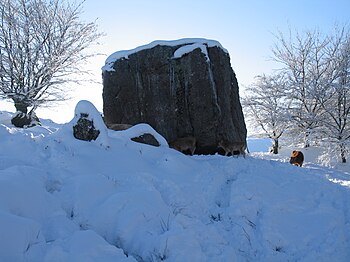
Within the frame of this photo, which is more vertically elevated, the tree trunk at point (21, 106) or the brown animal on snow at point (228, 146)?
the tree trunk at point (21, 106)

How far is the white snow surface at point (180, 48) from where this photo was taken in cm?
940

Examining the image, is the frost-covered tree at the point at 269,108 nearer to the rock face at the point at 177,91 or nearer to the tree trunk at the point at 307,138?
the tree trunk at the point at 307,138

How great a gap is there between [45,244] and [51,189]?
1289mm

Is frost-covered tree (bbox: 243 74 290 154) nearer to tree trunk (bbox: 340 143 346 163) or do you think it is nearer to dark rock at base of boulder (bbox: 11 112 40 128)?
tree trunk (bbox: 340 143 346 163)

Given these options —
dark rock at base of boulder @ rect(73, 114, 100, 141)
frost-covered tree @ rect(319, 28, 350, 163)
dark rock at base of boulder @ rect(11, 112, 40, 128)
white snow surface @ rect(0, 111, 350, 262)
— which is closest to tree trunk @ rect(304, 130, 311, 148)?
frost-covered tree @ rect(319, 28, 350, 163)

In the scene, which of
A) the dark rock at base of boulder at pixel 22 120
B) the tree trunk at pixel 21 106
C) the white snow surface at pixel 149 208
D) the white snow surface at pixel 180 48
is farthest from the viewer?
the tree trunk at pixel 21 106

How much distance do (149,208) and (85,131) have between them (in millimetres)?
2805

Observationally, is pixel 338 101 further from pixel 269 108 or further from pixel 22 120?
pixel 22 120

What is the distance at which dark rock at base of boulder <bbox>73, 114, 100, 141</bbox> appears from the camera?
245 inches

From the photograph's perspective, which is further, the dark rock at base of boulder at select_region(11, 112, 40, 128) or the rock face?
the dark rock at base of boulder at select_region(11, 112, 40, 128)

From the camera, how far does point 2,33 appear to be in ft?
38.3

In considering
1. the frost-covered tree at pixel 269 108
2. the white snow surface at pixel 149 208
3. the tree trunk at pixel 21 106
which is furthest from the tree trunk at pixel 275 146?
the white snow surface at pixel 149 208

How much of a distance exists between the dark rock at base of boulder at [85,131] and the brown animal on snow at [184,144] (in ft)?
A: 10.0

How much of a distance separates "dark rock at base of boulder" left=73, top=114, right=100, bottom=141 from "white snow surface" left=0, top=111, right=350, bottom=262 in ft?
0.59
